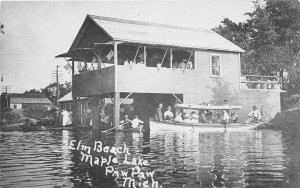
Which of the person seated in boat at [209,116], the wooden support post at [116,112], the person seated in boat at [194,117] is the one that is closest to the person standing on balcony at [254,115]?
the person seated in boat at [209,116]

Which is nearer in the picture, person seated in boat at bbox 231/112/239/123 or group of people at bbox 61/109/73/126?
Answer: person seated in boat at bbox 231/112/239/123

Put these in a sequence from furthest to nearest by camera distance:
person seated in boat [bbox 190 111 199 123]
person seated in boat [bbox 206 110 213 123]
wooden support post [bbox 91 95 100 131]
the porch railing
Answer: the porch railing, wooden support post [bbox 91 95 100 131], person seated in boat [bbox 206 110 213 123], person seated in boat [bbox 190 111 199 123]

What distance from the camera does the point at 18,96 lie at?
2269 inches

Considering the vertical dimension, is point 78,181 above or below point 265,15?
below

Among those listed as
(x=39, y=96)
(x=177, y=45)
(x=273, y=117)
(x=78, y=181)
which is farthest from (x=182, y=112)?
(x=39, y=96)

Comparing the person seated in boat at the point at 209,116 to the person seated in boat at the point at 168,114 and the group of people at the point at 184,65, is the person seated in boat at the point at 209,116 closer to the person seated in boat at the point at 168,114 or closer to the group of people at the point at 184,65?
the person seated in boat at the point at 168,114

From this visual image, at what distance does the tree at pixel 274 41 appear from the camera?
23.9 m

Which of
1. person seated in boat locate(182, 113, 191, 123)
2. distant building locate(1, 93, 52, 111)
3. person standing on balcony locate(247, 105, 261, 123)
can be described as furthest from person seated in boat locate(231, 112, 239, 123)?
distant building locate(1, 93, 52, 111)

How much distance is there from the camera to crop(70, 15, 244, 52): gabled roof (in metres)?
19.2

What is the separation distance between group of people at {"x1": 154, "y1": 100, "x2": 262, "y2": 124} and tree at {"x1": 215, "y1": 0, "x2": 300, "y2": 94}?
3981 millimetres

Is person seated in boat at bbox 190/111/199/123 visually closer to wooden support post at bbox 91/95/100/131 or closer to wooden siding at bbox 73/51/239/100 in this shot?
wooden siding at bbox 73/51/239/100

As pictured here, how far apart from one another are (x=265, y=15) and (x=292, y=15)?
3150 millimetres

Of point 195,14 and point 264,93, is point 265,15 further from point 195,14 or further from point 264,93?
point 195,14

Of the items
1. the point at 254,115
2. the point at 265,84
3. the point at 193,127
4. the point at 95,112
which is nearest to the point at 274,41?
the point at 265,84
